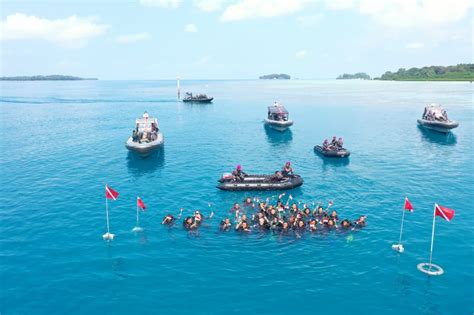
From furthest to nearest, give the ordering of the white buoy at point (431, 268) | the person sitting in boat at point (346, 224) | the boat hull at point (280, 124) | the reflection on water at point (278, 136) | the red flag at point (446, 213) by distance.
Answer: the boat hull at point (280, 124) → the reflection on water at point (278, 136) → the person sitting in boat at point (346, 224) → the white buoy at point (431, 268) → the red flag at point (446, 213)

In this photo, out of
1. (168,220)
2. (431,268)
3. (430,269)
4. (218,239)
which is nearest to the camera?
(430,269)

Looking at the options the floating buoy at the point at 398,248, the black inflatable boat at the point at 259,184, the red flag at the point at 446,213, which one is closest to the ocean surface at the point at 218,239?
the floating buoy at the point at 398,248

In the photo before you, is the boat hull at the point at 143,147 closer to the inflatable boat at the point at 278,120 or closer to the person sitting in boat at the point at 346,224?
the inflatable boat at the point at 278,120

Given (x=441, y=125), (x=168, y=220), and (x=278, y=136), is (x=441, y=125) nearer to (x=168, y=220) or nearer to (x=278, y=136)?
(x=278, y=136)

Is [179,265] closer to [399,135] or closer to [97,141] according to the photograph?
[97,141]

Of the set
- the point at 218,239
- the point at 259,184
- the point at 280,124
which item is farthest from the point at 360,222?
the point at 280,124

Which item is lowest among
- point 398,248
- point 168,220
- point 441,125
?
point 398,248
